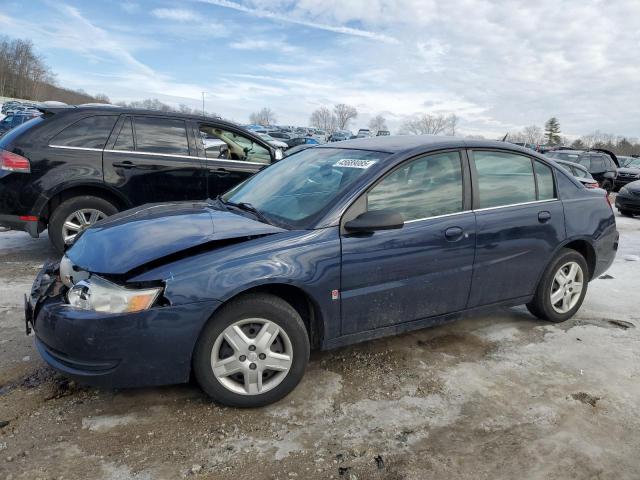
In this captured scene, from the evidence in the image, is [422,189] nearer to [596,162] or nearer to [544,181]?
[544,181]

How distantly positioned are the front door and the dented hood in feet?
1.95

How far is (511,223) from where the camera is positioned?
3660mm

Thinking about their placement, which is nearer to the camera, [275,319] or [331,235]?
[275,319]

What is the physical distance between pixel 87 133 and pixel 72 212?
904 mm

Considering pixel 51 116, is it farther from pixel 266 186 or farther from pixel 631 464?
pixel 631 464

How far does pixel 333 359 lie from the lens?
3.43m

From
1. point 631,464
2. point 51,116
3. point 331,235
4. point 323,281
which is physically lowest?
point 631,464

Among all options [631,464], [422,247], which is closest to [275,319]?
[422,247]

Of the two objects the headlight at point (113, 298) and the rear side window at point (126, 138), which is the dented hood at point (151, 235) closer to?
the headlight at point (113, 298)

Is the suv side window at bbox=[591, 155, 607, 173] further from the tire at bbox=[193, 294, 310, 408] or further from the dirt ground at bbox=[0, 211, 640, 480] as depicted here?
the tire at bbox=[193, 294, 310, 408]

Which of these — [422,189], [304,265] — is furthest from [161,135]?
[304,265]

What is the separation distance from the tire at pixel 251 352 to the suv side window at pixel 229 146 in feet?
12.7

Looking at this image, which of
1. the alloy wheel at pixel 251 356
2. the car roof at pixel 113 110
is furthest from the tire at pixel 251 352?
the car roof at pixel 113 110

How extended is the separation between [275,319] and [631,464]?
6.39ft
